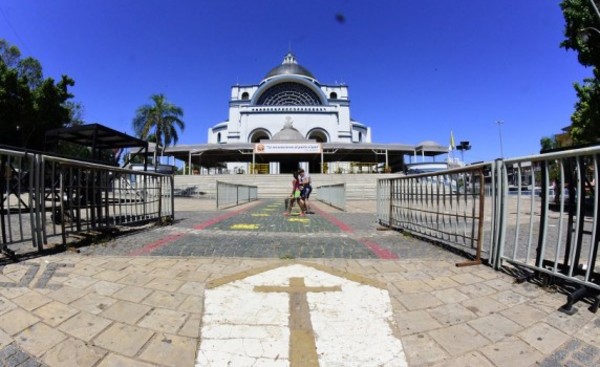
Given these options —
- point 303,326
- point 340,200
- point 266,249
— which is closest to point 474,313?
point 303,326

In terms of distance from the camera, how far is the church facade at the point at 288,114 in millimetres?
59938

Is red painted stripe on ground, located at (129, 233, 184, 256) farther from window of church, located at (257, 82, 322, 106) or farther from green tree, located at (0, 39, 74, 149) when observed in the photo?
window of church, located at (257, 82, 322, 106)

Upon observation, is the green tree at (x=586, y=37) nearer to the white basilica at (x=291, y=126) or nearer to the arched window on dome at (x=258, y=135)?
the white basilica at (x=291, y=126)

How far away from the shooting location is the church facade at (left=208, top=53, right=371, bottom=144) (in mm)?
59938

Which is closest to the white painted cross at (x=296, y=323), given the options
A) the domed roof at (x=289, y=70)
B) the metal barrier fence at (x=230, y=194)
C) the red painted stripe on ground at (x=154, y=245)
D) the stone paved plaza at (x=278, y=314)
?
the stone paved plaza at (x=278, y=314)

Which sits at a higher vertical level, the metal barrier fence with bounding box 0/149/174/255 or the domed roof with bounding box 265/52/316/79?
the domed roof with bounding box 265/52/316/79

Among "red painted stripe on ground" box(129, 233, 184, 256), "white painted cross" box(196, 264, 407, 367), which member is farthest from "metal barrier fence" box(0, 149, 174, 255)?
"white painted cross" box(196, 264, 407, 367)

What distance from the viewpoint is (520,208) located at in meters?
3.72

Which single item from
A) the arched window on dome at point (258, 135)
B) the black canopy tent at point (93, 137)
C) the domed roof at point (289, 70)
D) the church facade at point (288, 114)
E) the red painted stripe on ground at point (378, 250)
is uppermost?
the domed roof at point (289, 70)

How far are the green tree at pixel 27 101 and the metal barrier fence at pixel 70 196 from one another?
20141 millimetres

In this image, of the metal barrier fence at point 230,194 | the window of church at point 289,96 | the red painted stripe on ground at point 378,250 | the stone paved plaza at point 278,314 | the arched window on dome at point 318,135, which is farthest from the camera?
the window of church at point 289,96

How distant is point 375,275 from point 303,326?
4.51 feet

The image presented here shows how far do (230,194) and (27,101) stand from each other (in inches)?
718

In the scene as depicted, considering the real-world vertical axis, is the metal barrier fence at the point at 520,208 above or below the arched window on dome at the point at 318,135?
below
